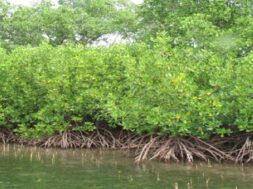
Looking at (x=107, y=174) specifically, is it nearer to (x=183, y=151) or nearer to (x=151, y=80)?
(x=183, y=151)

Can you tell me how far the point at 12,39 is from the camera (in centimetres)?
3133

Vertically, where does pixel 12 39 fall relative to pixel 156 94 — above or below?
above

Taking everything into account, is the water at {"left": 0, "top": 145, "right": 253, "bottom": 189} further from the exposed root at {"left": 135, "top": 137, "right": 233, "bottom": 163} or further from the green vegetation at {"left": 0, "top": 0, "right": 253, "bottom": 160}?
the green vegetation at {"left": 0, "top": 0, "right": 253, "bottom": 160}

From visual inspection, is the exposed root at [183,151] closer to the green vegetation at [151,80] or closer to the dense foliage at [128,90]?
the green vegetation at [151,80]

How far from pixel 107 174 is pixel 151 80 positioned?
3838 millimetres

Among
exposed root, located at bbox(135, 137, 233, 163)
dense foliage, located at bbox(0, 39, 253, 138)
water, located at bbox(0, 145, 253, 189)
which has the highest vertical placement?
dense foliage, located at bbox(0, 39, 253, 138)

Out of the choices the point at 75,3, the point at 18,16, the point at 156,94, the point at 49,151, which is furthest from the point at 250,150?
the point at 75,3

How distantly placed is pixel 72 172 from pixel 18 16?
20.4 metres

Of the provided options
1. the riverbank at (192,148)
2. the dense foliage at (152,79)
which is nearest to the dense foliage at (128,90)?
the dense foliage at (152,79)

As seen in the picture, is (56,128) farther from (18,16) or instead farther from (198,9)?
(18,16)

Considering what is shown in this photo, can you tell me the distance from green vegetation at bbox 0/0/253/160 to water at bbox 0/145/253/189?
1330 mm

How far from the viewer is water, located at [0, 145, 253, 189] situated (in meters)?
10.4

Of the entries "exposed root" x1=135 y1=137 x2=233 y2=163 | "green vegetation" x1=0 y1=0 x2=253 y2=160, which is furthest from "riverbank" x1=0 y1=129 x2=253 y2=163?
"green vegetation" x1=0 y1=0 x2=253 y2=160

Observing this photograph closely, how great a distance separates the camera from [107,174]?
38.6ft
